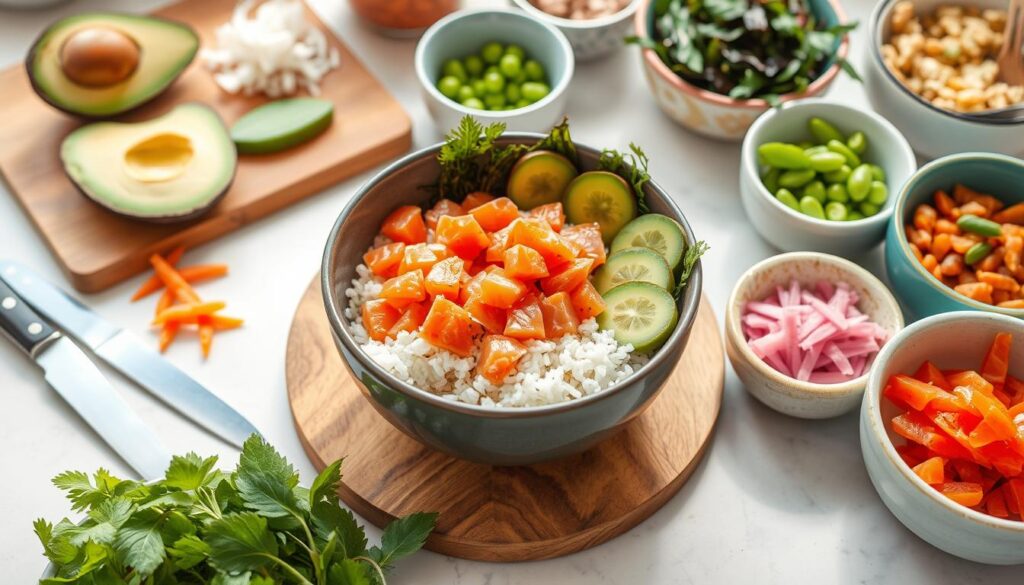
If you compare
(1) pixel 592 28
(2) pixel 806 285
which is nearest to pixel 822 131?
(2) pixel 806 285

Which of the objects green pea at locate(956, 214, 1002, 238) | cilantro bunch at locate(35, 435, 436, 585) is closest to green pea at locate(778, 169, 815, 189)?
green pea at locate(956, 214, 1002, 238)

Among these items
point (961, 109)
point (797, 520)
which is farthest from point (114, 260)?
point (961, 109)

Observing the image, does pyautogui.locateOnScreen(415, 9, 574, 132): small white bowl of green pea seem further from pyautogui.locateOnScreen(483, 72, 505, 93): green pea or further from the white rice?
the white rice

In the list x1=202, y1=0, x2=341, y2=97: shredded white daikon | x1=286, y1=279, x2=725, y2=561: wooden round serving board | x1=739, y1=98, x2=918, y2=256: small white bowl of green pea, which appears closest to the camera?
x1=286, y1=279, x2=725, y2=561: wooden round serving board

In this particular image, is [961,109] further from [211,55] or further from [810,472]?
[211,55]

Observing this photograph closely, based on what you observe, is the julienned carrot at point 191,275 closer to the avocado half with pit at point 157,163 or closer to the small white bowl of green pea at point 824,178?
the avocado half with pit at point 157,163

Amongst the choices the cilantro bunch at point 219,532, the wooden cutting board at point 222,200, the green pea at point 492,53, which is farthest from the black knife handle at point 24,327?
the green pea at point 492,53
